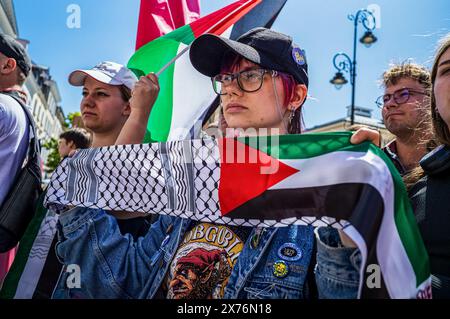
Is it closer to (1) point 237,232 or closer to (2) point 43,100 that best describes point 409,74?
(1) point 237,232

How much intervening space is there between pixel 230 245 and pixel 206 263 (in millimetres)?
126

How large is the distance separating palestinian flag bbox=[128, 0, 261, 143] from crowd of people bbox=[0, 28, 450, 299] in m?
0.66

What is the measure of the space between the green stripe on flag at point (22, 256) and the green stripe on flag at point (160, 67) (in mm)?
1150

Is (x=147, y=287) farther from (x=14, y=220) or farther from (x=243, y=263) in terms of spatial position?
(x=14, y=220)

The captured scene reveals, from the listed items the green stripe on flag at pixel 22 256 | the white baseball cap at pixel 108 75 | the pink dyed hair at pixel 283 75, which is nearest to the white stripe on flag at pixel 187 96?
the white baseball cap at pixel 108 75

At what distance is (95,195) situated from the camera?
196 centimetres

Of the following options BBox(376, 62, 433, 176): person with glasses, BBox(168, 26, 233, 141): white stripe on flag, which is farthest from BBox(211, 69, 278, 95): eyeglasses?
BBox(376, 62, 433, 176): person with glasses

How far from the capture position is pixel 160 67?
299cm

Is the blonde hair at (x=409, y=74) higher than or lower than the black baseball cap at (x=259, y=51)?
lower

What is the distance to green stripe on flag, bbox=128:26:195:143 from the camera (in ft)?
9.89

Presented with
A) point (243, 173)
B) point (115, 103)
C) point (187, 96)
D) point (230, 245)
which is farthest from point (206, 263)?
point (187, 96)

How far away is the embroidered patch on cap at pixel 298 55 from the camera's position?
6.59 feet

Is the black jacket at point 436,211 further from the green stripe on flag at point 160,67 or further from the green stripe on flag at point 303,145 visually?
the green stripe on flag at point 160,67

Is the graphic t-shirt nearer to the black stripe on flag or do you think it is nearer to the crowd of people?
the crowd of people
